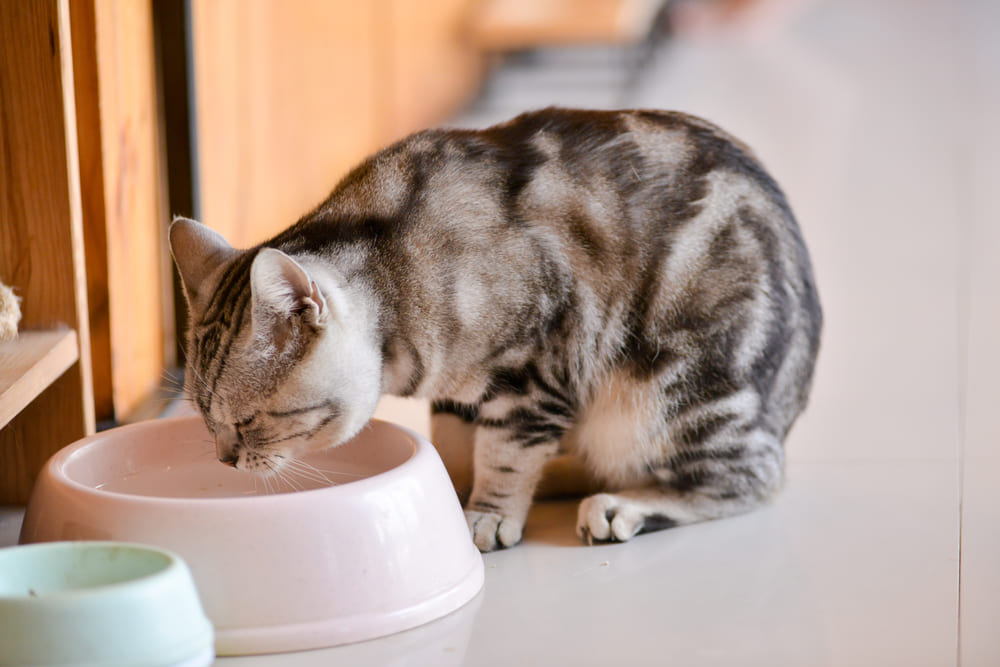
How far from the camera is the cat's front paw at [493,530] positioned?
1.65m

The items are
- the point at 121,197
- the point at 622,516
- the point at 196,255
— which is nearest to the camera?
the point at 196,255

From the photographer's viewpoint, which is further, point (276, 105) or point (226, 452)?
point (276, 105)

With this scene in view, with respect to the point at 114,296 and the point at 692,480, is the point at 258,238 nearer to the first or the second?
the point at 114,296

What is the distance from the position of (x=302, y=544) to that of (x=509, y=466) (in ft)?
1.59

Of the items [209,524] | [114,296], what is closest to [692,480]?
[209,524]

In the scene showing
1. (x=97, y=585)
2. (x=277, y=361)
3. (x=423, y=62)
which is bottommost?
(x=423, y=62)

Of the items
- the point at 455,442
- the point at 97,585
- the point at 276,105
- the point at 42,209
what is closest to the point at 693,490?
the point at 455,442

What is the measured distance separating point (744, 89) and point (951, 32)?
2283mm

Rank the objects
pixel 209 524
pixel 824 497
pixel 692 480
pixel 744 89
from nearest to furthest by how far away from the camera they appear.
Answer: pixel 209 524 → pixel 692 480 → pixel 824 497 → pixel 744 89

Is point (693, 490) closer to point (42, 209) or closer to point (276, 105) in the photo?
point (42, 209)

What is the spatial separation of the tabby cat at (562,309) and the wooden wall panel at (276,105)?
1.01 metres

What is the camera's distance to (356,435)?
1585mm

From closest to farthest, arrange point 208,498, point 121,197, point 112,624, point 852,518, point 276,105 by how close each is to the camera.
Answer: point 112,624 → point 208,498 → point 852,518 → point 121,197 → point 276,105

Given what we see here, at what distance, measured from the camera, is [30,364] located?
1506 millimetres
